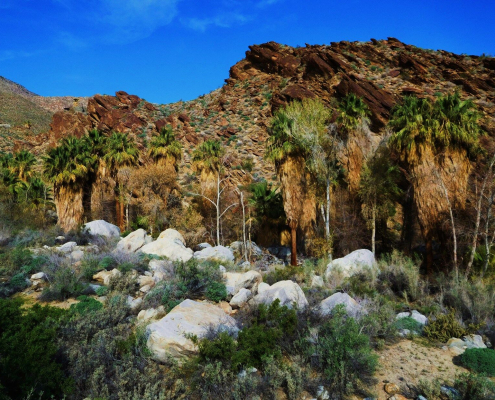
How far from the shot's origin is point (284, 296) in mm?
8828

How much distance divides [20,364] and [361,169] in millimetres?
19546

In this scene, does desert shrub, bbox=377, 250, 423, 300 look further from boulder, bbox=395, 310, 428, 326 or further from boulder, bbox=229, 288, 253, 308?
boulder, bbox=229, 288, 253, 308

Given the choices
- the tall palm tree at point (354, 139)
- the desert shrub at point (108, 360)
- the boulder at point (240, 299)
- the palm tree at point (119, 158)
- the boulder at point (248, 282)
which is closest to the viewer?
the desert shrub at point (108, 360)

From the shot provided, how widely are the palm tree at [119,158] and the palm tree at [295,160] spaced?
46.6ft

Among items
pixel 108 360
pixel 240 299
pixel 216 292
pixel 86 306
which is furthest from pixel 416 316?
pixel 86 306

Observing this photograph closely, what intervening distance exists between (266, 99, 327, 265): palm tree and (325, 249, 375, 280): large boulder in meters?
6.81

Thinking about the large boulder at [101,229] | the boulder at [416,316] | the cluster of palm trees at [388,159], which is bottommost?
the boulder at [416,316]

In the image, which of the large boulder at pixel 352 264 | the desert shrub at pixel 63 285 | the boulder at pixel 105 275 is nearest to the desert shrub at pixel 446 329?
the large boulder at pixel 352 264

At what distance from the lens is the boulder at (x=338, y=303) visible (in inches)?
316

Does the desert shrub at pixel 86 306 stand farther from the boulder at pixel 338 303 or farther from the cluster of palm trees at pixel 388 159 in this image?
the cluster of palm trees at pixel 388 159

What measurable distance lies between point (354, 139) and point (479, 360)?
1654 centimetres

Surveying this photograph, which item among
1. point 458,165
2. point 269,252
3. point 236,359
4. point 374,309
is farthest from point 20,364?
point 269,252

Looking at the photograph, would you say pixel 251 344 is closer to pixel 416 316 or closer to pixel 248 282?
pixel 248 282

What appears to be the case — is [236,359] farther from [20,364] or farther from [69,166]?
[69,166]
